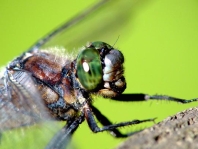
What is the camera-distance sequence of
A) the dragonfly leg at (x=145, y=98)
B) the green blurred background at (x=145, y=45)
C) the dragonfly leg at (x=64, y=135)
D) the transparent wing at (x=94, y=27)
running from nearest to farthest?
the dragonfly leg at (x=64, y=135) → the dragonfly leg at (x=145, y=98) → the transparent wing at (x=94, y=27) → the green blurred background at (x=145, y=45)

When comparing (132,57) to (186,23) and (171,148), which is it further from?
(171,148)

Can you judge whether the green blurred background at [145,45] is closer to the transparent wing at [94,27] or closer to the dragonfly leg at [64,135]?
the transparent wing at [94,27]

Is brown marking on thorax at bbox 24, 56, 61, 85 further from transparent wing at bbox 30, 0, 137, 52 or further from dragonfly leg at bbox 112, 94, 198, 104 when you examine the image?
dragonfly leg at bbox 112, 94, 198, 104

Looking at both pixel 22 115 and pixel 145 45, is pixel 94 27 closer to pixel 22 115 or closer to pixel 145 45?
pixel 22 115

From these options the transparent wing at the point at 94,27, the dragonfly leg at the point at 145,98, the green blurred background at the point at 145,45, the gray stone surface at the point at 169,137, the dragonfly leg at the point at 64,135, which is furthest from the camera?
the green blurred background at the point at 145,45

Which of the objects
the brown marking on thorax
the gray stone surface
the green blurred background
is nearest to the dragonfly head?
the brown marking on thorax

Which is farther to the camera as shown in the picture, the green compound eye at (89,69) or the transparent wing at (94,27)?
the transparent wing at (94,27)

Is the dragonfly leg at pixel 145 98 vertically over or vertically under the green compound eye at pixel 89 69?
under

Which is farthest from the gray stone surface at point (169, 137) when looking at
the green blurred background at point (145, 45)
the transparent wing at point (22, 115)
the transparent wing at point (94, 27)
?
the green blurred background at point (145, 45)
